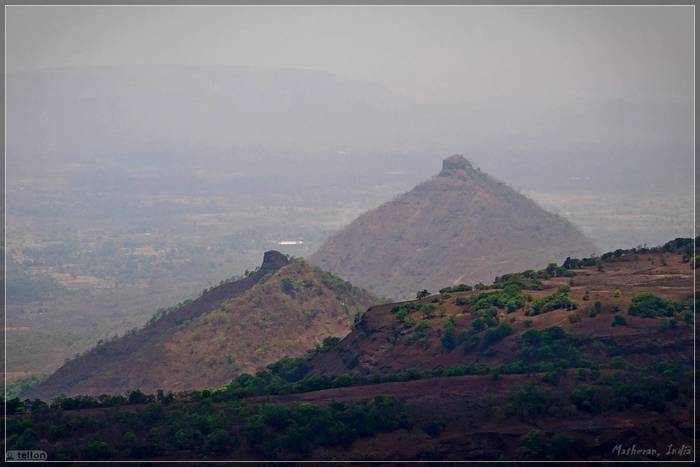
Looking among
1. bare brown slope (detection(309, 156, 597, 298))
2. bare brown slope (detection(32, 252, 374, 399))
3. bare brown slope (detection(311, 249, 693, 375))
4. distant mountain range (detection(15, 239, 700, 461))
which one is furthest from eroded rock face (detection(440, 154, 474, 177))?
bare brown slope (detection(311, 249, 693, 375))

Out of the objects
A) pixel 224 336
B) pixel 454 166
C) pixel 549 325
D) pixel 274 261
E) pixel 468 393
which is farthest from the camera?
pixel 454 166

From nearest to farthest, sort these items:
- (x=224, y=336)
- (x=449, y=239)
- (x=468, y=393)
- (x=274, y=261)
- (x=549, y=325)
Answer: (x=468, y=393) → (x=549, y=325) → (x=224, y=336) → (x=274, y=261) → (x=449, y=239)

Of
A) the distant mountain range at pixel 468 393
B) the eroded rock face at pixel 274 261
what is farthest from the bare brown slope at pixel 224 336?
the distant mountain range at pixel 468 393

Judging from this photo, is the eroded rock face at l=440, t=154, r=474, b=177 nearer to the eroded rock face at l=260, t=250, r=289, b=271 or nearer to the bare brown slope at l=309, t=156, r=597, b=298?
the bare brown slope at l=309, t=156, r=597, b=298

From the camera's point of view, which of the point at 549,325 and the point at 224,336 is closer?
the point at 549,325

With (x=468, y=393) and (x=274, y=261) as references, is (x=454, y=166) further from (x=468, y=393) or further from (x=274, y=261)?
(x=468, y=393)

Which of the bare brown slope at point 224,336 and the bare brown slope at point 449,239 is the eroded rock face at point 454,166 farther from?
the bare brown slope at point 224,336

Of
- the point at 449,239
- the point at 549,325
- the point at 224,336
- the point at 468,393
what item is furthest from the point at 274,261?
the point at 468,393

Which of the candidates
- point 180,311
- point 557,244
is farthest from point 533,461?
point 557,244
